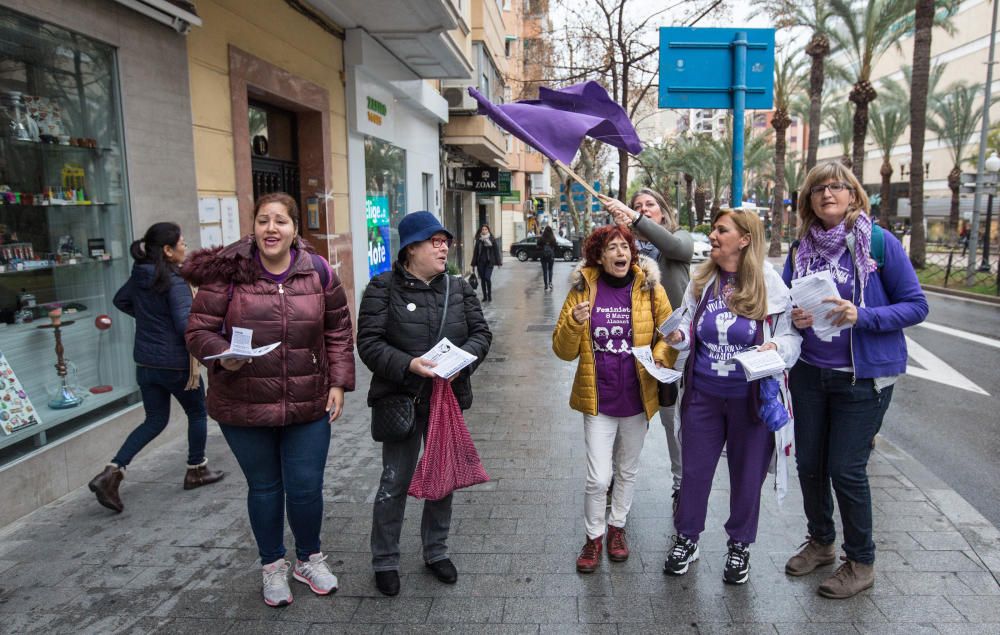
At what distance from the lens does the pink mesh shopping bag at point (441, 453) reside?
3.48m

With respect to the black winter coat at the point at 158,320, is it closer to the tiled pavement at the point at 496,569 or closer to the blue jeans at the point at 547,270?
the tiled pavement at the point at 496,569

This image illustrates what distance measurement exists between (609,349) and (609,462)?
1.99 ft

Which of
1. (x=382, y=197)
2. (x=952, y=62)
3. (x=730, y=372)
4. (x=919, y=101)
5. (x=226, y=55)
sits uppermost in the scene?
(x=952, y=62)

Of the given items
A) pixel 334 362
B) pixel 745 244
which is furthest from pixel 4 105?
pixel 745 244

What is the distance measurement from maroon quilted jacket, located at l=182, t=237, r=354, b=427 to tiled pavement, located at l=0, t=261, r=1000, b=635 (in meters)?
0.99

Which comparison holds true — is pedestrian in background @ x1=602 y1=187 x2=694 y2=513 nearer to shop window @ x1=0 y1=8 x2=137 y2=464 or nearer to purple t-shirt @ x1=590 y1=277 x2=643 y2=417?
purple t-shirt @ x1=590 y1=277 x2=643 y2=417

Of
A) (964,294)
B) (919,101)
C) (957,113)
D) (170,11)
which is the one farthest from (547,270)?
(957,113)

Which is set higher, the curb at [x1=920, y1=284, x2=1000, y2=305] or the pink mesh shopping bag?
the pink mesh shopping bag

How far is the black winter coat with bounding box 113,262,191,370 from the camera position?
4406 mm

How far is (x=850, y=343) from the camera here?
3.34m

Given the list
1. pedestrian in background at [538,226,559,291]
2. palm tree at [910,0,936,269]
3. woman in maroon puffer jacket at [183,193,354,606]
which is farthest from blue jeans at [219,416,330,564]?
palm tree at [910,0,936,269]

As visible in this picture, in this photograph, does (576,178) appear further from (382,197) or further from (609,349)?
(382,197)

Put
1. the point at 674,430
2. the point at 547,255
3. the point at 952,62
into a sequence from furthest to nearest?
the point at 952,62 < the point at 547,255 < the point at 674,430

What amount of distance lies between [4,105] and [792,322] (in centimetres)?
502
